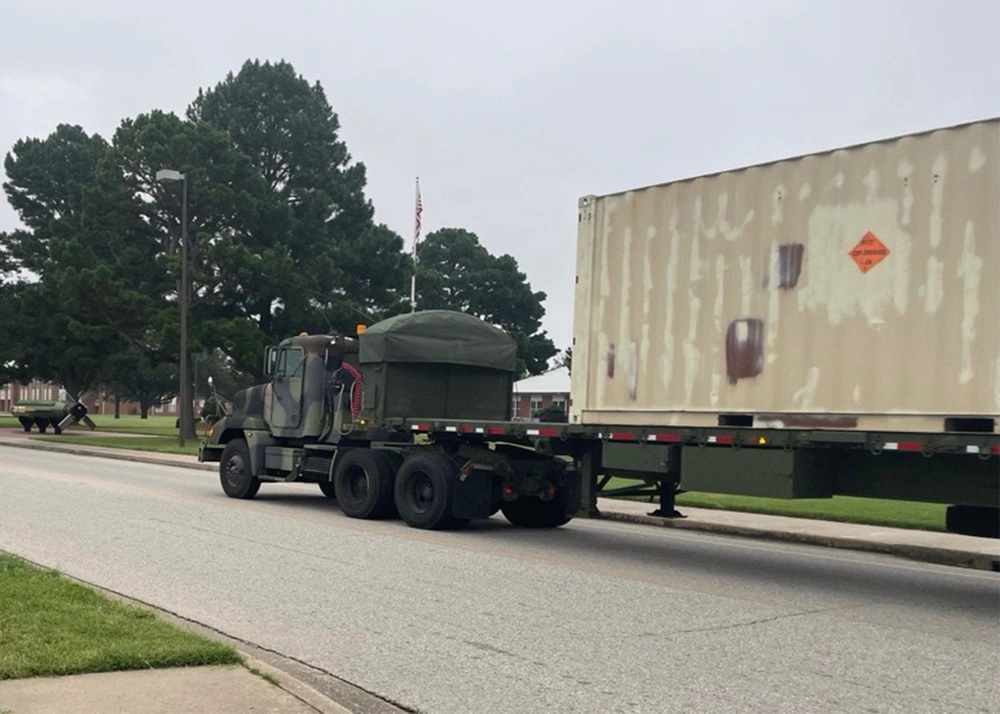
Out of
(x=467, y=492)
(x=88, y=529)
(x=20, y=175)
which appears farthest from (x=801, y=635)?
(x=20, y=175)

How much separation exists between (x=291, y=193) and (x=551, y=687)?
42.7m

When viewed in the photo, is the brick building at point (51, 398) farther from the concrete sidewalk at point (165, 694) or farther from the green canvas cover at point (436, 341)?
the concrete sidewalk at point (165, 694)

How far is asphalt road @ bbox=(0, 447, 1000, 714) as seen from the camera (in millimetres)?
6277

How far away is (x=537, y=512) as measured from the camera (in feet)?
47.4

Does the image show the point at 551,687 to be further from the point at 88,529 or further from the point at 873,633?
the point at 88,529

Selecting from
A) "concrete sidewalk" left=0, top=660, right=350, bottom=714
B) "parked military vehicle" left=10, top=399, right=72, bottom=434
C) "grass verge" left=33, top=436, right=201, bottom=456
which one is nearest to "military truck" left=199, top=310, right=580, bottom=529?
"concrete sidewalk" left=0, top=660, right=350, bottom=714

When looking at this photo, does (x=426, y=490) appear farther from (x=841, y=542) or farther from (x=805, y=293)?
(x=805, y=293)

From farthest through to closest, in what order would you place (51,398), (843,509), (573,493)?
(51,398)
(843,509)
(573,493)

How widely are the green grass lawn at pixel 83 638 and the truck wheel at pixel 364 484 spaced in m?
6.43

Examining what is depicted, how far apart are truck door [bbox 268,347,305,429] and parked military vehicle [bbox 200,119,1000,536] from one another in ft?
9.62

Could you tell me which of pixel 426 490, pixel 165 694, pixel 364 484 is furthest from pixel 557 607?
pixel 364 484

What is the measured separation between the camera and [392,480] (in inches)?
568

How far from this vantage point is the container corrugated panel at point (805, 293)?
341 inches

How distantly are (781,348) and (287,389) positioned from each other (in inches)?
349
